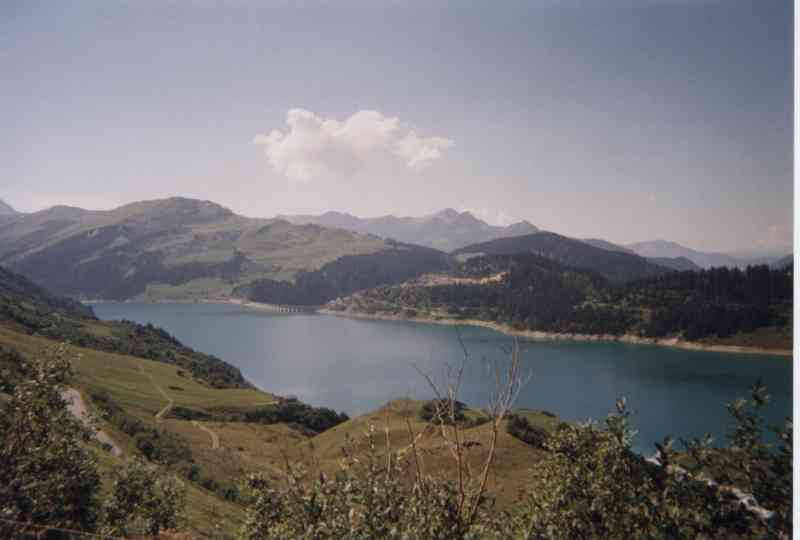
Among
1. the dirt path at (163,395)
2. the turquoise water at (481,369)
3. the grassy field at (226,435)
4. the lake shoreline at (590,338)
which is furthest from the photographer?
the lake shoreline at (590,338)

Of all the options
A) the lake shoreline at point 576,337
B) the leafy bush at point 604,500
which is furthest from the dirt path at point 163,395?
the leafy bush at point 604,500

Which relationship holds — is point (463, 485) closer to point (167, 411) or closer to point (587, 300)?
point (167, 411)

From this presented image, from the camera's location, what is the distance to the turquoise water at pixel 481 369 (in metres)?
48.6

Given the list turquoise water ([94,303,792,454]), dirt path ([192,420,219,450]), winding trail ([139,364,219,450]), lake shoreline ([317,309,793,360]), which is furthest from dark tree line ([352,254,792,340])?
winding trail ([139,364,219,450])

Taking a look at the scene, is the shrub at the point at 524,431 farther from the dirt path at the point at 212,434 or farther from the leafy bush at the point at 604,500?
the leafy bush at the point at 604,500

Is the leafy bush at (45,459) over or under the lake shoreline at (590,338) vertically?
over

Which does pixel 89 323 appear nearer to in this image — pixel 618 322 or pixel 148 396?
pixel 148 396

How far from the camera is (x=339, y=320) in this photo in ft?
490

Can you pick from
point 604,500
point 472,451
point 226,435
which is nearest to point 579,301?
point 226,435

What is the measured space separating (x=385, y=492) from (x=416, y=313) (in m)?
141

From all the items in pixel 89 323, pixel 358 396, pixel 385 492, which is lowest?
pixel 358 396

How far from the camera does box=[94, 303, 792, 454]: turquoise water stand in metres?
48.6

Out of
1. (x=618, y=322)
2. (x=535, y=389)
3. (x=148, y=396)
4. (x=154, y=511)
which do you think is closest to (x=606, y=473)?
(x=154, y=511)

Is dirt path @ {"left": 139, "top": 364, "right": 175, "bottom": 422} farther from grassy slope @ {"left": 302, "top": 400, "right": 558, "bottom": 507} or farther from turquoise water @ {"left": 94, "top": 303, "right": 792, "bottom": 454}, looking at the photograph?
turquoise water @ {"left": 94, "top": 303, "right": 792, "bottom": 454}
